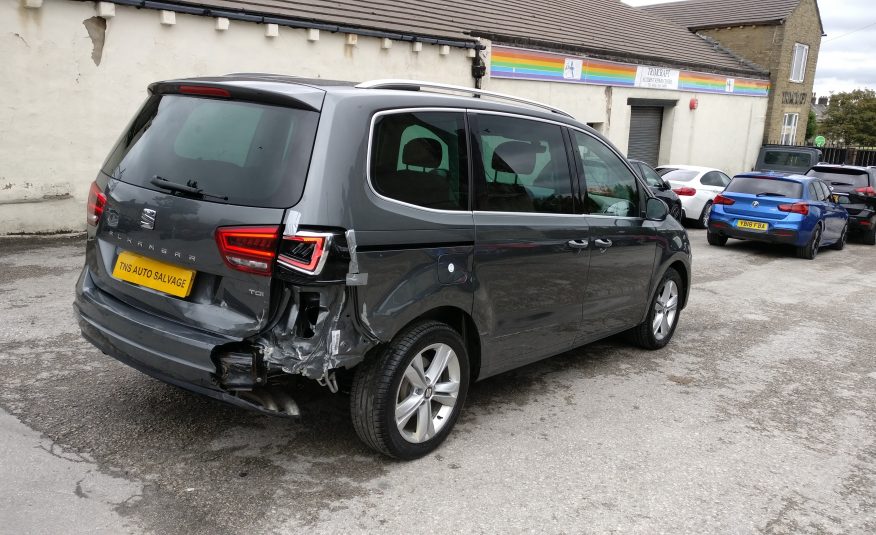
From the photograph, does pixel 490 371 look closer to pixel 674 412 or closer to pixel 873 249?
pixel 674 412

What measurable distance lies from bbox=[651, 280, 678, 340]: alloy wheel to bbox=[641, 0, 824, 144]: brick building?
2511 centimetres

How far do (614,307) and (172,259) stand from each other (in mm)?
3140

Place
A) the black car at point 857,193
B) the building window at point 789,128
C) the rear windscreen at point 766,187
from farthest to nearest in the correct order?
1. the building window at point 789,128
2. the black car at point 857,193
3. the rear windscreen at point 766,187

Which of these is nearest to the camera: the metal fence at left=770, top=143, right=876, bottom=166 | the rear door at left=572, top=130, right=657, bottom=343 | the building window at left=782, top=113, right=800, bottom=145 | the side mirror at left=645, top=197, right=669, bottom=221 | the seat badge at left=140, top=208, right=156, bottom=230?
the seat badge at left=140, top=208, right=156, bottom=230

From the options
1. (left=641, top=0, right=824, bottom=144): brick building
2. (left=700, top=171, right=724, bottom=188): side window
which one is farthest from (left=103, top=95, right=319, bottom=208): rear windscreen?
(left=641, top=0, right=824, bottom=144): brick building

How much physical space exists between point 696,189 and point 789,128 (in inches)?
694

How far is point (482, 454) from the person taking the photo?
3760 mm

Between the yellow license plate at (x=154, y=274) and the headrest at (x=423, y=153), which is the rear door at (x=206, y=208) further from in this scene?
the headrest at (x=423, y=153)

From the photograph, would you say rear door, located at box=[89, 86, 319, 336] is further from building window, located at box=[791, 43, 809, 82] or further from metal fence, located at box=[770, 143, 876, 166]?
metal fence, located at box=[770, 143, 876, 166]

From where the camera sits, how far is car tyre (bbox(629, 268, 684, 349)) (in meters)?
5.71

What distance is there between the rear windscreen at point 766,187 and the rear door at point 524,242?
9039 millimetres

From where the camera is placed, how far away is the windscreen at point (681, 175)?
1589 cm

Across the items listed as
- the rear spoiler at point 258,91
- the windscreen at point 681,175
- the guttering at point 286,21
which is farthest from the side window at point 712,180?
the rear spoiler at point 258,91

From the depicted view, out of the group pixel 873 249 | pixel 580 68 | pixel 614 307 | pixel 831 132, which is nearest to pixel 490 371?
pixel 614 307
